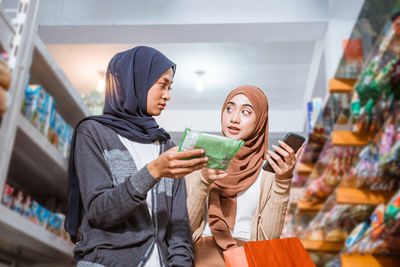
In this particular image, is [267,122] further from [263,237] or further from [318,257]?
[318,257]

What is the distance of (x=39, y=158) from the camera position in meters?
2.63

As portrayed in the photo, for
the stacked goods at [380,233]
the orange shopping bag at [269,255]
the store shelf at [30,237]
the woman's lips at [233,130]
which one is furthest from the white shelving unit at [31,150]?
the stacked goods at [380,233]

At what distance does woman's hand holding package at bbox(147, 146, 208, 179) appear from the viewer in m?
0.86

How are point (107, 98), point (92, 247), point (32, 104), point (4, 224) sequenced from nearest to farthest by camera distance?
point (92, 247) < point (107, 98) < point (4, 224) < point (32, 104)

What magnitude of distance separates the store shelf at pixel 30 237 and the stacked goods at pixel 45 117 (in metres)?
0.52

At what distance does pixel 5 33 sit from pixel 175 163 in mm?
1500

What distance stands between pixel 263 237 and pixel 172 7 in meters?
2.19

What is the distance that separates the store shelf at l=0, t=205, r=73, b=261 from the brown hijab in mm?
1157

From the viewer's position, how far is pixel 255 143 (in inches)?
49.1

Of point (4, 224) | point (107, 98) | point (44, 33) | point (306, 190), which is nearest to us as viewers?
point (107, 98)

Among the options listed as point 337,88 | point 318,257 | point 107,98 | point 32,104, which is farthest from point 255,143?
point 318,257

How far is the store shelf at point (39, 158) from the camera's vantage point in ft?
7.50

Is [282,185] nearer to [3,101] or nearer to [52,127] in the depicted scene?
[3,101]

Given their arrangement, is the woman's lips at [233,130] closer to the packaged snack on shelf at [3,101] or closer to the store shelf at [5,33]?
the packaged snack on shelf at [3,101]
